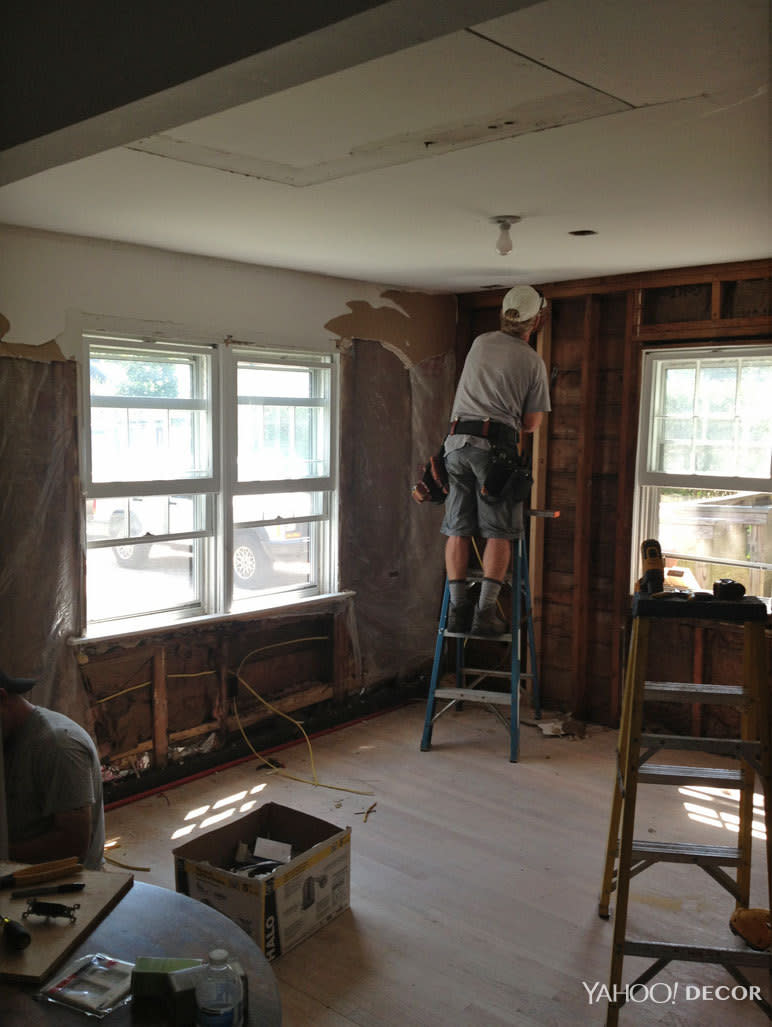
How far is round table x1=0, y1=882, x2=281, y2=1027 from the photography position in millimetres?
1510

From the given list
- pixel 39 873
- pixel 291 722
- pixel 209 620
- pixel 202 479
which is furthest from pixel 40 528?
pixel 39 873

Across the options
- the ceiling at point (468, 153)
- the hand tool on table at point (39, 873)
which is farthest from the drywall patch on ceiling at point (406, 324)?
the hand tool on table at point (39, 873)

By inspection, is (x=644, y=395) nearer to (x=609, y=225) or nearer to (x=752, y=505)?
(x=752, y=505)

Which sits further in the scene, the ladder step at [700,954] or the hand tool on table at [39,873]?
the ladder step at [700,954]

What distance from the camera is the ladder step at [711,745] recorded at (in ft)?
8.01

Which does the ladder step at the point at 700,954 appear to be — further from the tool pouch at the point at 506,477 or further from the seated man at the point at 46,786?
the tool pouch at the point at 506,477

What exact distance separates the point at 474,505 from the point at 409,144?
7.64ft

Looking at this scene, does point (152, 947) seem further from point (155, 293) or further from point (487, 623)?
point (155, 293)

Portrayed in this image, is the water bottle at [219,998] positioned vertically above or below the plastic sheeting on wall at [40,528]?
below

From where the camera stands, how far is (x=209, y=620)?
4.30 meters

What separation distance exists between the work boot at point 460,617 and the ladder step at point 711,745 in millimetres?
1980

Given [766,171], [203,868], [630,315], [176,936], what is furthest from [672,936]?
[630,315]

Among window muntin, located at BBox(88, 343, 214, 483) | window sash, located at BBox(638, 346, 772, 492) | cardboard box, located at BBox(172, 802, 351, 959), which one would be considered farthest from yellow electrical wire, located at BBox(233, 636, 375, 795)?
window sash, located at BBox(638, 346, 772, 492)

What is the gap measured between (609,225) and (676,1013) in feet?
8.95
